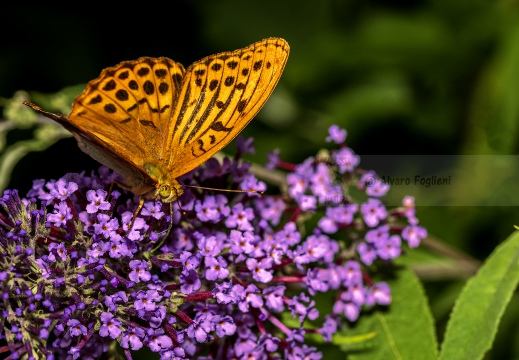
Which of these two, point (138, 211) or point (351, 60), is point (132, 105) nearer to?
point (138, 211)

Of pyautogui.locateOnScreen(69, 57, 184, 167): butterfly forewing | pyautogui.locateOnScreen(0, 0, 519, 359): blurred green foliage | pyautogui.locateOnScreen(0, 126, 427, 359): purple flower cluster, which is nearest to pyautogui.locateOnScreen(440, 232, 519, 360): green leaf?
pyautogui.locateOnScreen(0, 126, 427, 359): purple flower cluster

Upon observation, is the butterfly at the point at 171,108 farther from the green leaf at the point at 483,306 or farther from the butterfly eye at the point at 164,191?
the green leaf at the point at 483,306

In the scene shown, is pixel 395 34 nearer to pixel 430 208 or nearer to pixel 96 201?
pixel 430 208

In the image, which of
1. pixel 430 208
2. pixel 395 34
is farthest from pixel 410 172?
pixel 395 34

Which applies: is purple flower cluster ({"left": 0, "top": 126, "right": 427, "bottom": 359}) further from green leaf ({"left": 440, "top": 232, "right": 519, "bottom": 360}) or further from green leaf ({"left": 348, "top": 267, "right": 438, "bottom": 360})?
green leaf ({"left": 440, "top": 232, "right": 519, "bottom": 360})

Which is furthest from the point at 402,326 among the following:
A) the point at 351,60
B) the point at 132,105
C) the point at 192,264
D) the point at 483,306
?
the point at 351,60

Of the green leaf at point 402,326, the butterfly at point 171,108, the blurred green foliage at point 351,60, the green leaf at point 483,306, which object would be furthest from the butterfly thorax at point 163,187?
the blurred green foliage at point 351,60
